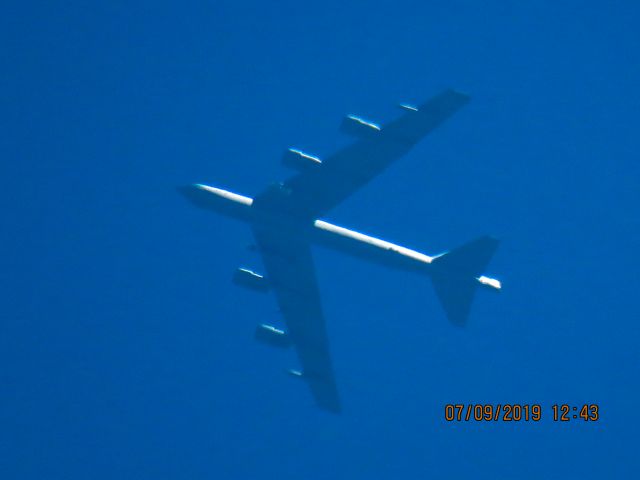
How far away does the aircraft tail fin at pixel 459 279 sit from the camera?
39.1 meters

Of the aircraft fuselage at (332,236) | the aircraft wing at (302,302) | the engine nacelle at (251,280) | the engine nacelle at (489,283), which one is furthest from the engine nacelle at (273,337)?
the engine nacelle at (489,283)

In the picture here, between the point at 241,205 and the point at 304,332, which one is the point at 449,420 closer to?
the point at 304,332

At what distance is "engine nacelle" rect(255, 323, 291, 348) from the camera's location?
146 feet

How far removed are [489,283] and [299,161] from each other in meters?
11.7

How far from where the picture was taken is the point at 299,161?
37969 millimetres

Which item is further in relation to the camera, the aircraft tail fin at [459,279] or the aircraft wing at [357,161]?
the aircraft tail fin at [459,279]

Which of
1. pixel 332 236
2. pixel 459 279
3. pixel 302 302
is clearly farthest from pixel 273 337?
pixel 459 279

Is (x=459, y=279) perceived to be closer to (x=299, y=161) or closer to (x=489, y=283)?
(x=489, y=283)

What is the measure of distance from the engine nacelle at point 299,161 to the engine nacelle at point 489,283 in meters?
10.5

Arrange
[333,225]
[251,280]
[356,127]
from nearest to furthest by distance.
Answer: [356,127] < [333,225] < [251,280]

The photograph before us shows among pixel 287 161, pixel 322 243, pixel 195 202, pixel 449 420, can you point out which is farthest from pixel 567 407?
pixel 195 202

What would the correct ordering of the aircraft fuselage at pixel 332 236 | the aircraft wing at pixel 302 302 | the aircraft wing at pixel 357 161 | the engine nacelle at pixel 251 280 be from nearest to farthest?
the aircraft wing at pixel 357 161 < the aircraft fuselage at pixel 332 236 < the aircraft wing at pixel 302 302 < the engine nacelle at pixel 251 280

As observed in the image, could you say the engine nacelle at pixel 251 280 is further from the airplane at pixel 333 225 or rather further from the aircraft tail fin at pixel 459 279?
the aircraft tail fin at pixel 459 279

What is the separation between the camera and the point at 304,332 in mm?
44781
